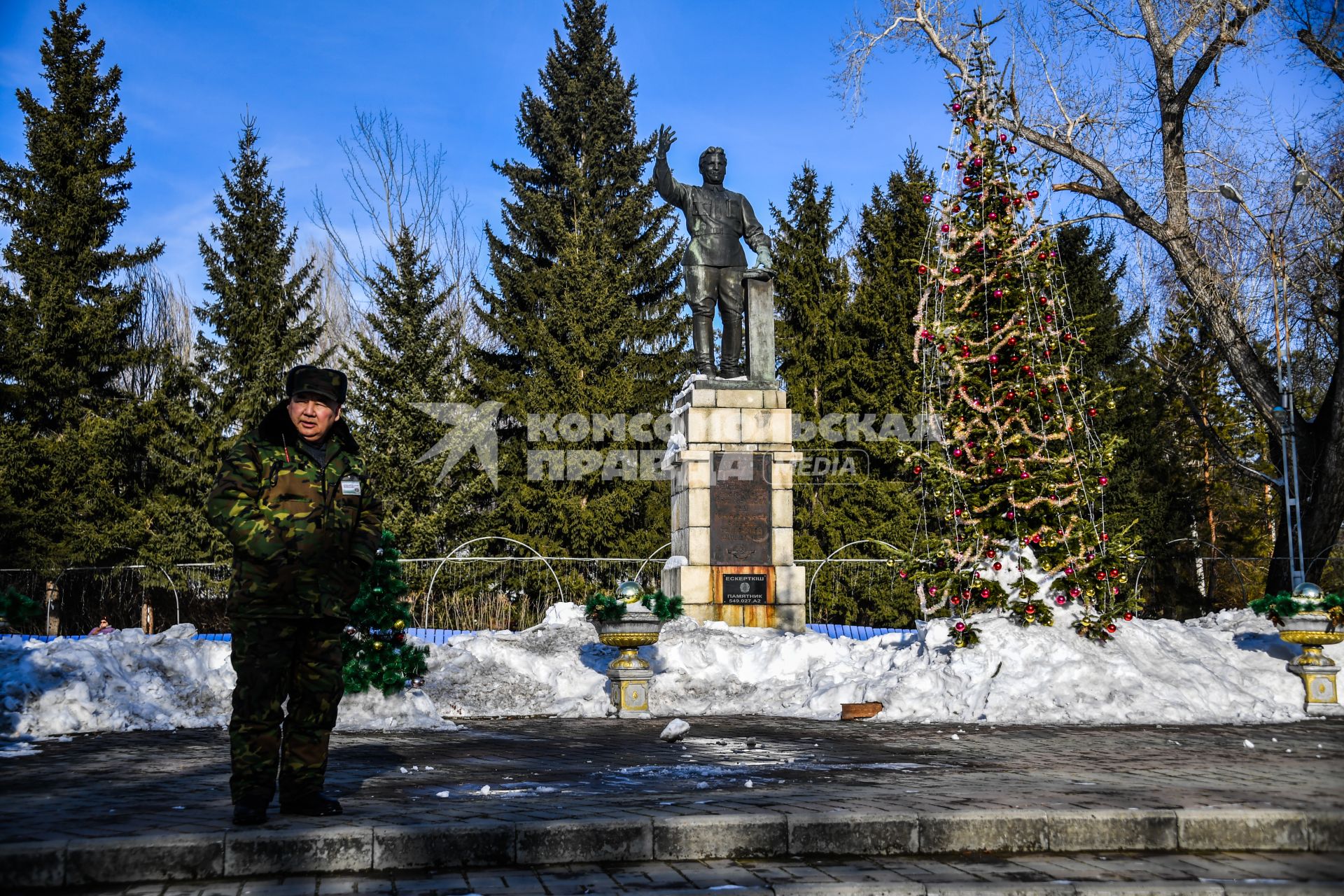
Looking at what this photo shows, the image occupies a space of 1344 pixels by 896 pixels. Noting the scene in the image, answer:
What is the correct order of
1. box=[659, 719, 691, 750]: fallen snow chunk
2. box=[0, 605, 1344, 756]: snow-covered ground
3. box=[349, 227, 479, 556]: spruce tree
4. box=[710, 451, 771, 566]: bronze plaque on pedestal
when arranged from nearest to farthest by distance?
box=[659, 719, 691, 750]: fallen snow chunk < box=[0, 605, 1344, 756]: snow-covered ground < box=[710, 451, 771, 566]: bronze plaque on pedestal < box=[349, 227, 479, 556]: spruce tree

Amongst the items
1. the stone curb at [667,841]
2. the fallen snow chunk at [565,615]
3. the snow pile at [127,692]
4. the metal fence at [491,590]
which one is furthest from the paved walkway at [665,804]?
the metal fence at [491,590]

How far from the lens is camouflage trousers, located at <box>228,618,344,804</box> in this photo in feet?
15.2

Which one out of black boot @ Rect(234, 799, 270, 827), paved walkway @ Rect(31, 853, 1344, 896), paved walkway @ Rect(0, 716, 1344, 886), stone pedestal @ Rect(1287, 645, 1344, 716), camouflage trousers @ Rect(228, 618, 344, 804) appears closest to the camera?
paved walkway @ Rect(31, 853, 1344, 896)

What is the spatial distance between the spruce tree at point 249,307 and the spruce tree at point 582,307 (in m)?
4.98

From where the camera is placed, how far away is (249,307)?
92.3 ft

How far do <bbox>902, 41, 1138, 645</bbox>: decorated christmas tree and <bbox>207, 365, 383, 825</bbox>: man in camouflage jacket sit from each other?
7443 millimetres

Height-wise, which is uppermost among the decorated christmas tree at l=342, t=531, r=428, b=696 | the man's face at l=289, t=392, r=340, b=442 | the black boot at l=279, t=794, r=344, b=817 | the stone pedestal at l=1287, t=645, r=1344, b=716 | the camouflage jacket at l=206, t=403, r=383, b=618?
the man's face at l=289, t=392, r=340, b=442

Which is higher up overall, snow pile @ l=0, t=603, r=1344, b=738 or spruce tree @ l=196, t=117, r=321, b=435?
spruce tree @ l=196, t=117, r=321, b=435

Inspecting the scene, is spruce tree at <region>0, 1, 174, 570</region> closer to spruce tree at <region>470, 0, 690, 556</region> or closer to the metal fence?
the metal fence

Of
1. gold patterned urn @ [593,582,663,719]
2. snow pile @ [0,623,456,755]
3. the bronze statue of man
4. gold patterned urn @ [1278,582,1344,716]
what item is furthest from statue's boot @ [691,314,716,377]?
gold patterned urn @ [1278,582,1344,716]

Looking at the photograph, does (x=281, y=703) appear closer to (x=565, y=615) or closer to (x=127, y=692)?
(x=127, y=692)

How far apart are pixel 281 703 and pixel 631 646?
6225 millimetres

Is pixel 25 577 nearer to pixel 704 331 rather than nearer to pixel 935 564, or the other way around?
pixel 704 331

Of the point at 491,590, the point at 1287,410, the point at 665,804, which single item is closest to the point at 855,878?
the point at 665,804
